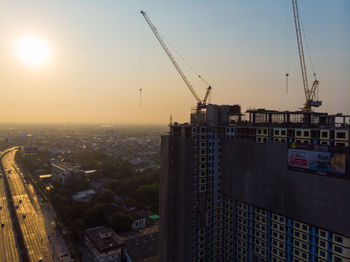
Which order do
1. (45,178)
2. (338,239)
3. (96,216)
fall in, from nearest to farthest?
(338,239) → (96,216) → (45,178)

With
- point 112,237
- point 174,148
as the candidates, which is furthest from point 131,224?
point 174,148

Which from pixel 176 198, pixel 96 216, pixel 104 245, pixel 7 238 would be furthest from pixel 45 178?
pixel 176 198

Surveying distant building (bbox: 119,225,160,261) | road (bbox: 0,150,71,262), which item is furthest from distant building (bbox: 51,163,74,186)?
distant building (bbox: 119,225,160,261)

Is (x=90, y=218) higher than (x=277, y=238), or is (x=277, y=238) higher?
(x=277, y=238)

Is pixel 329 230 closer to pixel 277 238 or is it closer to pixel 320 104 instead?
pixel 277 238

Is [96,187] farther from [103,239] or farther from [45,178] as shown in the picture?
[103,239]

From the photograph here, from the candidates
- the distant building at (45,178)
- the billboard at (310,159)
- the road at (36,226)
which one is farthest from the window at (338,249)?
the distant building at (45,178)

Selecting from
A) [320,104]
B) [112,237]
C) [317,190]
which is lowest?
[112,237]
